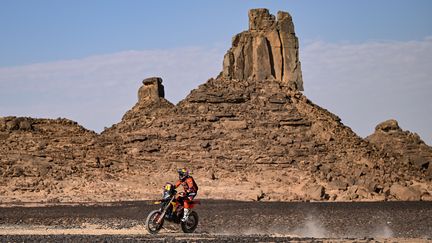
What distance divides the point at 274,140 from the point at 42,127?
16964 millimetres

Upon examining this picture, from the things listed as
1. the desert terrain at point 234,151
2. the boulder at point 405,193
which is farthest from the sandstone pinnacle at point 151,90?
the boulder at point 405,193

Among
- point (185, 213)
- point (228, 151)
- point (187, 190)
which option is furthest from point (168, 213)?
point (228, 151)

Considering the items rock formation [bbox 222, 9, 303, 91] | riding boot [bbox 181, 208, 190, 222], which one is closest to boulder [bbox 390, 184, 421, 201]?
rock formation [bbox 222, 9, 303, 91]

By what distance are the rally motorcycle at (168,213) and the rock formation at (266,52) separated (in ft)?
170

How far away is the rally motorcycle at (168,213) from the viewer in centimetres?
2547

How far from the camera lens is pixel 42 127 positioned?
6969cm

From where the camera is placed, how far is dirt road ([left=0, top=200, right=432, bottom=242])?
2834cm

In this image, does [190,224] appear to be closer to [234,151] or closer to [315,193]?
[315,193]

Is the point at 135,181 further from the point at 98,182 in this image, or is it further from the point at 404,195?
the point at 404,195

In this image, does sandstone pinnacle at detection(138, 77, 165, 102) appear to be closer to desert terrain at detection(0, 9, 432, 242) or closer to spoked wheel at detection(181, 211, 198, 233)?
desert terrain at detection(0, 9, 432, 242)

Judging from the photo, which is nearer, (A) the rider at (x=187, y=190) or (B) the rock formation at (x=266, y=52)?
(A) the rider at (x=187, y=190)

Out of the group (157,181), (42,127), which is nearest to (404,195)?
(157,181)

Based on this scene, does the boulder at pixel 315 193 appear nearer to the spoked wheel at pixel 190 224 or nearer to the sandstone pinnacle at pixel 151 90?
the sandstone pinnacle at pixel 151 90

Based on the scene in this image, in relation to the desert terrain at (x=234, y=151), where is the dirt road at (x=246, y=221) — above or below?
below
